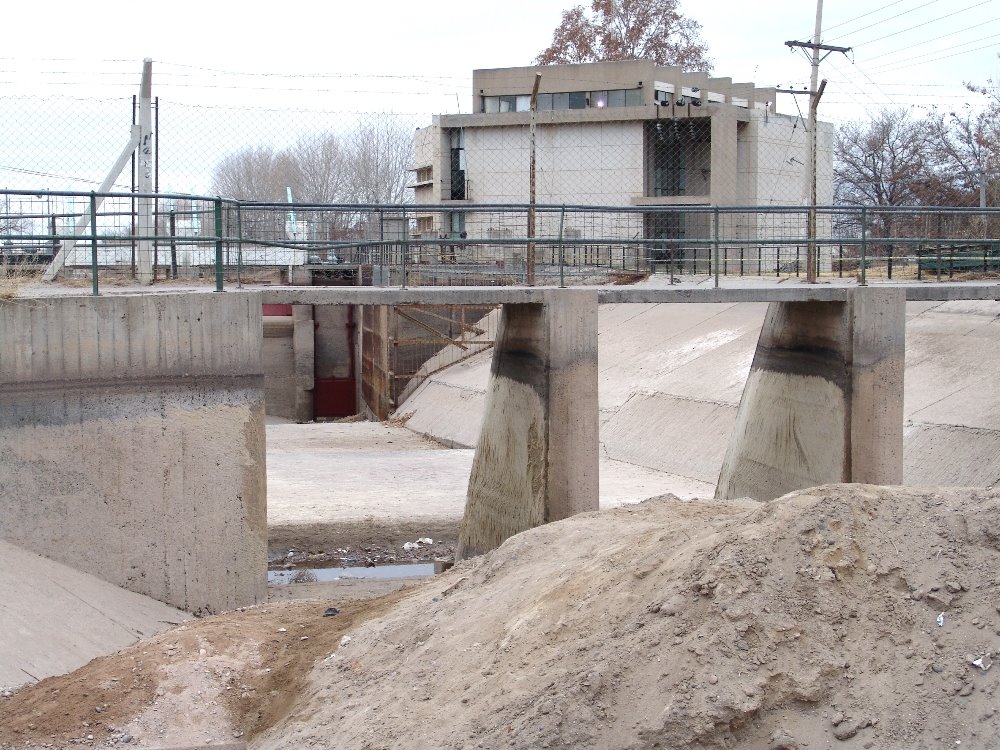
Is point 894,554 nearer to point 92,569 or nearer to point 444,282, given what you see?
point 92,569

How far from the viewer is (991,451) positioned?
17.0m

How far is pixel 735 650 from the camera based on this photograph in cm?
634

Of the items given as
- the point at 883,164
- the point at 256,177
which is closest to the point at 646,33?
the point at 883,164

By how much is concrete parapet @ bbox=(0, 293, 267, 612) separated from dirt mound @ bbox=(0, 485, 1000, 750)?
2.80 m

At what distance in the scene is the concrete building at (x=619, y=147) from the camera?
41531 mm

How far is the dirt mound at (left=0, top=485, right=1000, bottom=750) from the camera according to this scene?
236 inches

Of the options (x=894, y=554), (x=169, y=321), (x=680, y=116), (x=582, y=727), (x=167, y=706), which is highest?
(x=680, y=116)

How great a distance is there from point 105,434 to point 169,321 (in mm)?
1347

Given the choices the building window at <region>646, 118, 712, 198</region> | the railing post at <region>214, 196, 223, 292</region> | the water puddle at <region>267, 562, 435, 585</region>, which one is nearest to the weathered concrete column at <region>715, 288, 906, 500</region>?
the water puddle at <region>267, 562, 435, 585</region>

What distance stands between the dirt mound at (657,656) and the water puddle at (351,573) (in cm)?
700

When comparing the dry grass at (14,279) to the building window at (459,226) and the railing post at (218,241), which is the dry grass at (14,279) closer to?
the railing post at (218,241)

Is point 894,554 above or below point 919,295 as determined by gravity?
below

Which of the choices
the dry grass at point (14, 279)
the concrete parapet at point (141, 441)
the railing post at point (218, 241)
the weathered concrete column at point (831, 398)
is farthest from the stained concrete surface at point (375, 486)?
the railing post at point (218, 241)

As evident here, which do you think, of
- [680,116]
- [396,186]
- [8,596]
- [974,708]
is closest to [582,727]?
[974,708]
